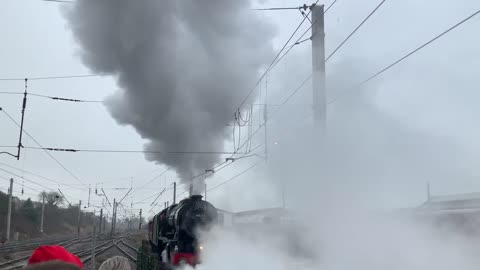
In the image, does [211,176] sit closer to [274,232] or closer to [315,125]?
[274,232]

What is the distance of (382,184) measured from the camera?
38.6 feet

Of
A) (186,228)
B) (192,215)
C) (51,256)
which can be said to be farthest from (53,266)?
(192,215)

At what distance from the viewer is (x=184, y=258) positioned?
43.9ft

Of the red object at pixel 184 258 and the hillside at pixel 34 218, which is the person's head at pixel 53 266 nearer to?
the red object at pixel 184 258

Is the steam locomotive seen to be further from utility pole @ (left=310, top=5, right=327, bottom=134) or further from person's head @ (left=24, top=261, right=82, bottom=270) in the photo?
person's head @ (left=24, top=261, right=82, bottom=270)

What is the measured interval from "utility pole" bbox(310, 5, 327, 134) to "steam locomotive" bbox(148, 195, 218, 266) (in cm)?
416

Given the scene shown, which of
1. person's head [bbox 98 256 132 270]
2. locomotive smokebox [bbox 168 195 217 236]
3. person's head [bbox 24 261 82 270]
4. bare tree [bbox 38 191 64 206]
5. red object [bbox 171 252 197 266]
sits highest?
bare tree [bbox 38 191 64 206]

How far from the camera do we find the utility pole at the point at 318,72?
13.0 metres

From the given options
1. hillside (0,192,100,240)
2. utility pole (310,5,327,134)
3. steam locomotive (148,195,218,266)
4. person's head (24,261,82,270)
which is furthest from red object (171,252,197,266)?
hillside (0,192,100,240)

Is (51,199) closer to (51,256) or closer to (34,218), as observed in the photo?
(34,218)

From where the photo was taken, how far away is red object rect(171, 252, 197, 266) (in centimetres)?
1332

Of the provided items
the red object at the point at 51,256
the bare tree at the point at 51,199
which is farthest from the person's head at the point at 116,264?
the bare tree at the point at 51,199

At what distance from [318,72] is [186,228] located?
5.77 m

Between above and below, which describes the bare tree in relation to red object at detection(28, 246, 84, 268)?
above
